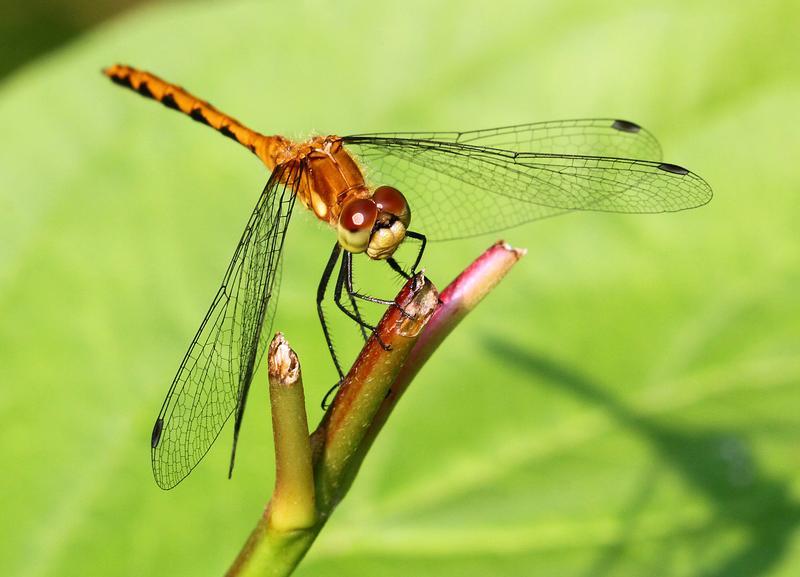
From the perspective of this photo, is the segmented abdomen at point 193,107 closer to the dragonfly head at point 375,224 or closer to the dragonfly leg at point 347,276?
the dragonfly leg at point 347,276

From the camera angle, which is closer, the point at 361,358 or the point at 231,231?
the point at 361,358

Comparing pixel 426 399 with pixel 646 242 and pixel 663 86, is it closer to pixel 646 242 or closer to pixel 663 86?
pixel 646 242

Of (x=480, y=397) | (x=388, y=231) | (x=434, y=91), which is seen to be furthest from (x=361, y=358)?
(x=434, y=91)

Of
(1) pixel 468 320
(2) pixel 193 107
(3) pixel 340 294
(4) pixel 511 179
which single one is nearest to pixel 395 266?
(3) pixel 340 294

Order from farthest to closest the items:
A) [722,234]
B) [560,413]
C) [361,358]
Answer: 1. [722,234]
2. [560,413]
3. [361,358]

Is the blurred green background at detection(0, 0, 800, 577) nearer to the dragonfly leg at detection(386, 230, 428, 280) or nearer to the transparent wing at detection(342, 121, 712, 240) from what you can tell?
the transparent wing at detection(342, 121, 712, 240)

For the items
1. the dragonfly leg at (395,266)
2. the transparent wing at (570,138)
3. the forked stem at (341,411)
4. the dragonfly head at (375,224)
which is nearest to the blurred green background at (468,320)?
the transparent wing at (570,138)

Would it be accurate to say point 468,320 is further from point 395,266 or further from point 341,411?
point 341,411

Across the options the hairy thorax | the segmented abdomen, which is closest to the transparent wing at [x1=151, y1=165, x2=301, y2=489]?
the hairy thorax
